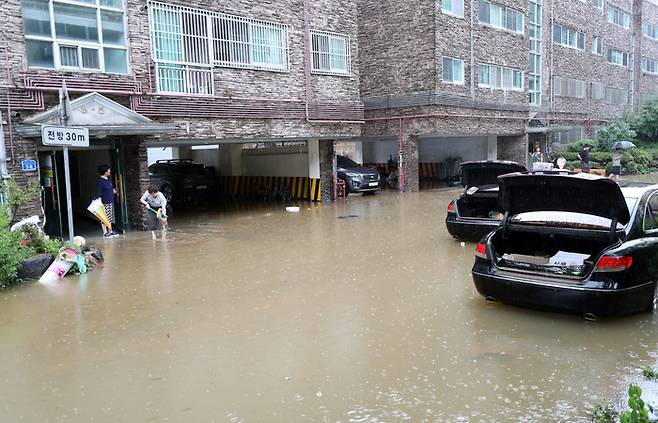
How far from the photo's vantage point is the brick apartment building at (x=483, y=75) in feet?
76.2

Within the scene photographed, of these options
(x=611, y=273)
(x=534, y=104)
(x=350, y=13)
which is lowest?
(x=611, y=273)

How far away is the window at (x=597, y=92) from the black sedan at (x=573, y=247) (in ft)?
110

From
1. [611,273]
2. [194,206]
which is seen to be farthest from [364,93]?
[611,273]

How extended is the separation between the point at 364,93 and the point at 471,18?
17.8 ft

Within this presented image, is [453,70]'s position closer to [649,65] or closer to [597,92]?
[597,92]

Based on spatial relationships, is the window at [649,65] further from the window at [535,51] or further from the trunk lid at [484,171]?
the trunk lid at [484,171]

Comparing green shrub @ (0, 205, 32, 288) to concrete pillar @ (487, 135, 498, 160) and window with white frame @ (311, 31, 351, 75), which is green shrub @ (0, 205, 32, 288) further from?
concrete pillar @ (487, 135, 498, 160)

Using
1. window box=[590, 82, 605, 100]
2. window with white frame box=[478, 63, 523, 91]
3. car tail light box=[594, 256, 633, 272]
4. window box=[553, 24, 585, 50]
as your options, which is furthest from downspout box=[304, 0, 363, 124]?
window box=[590, 82, 605, 100]

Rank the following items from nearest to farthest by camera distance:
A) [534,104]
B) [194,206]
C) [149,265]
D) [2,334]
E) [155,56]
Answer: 1. [2,334]
2. [149,265]
3. [155,56]
4. [194,206]
5. [534,104]

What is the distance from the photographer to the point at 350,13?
19594mm

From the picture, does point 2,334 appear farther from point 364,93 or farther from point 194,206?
point 364,93

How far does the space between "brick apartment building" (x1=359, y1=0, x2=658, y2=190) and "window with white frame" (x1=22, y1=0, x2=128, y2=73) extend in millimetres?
12831

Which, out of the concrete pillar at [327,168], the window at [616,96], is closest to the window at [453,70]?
the concrete pillar at [327,168]

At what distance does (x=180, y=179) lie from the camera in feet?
70.7
